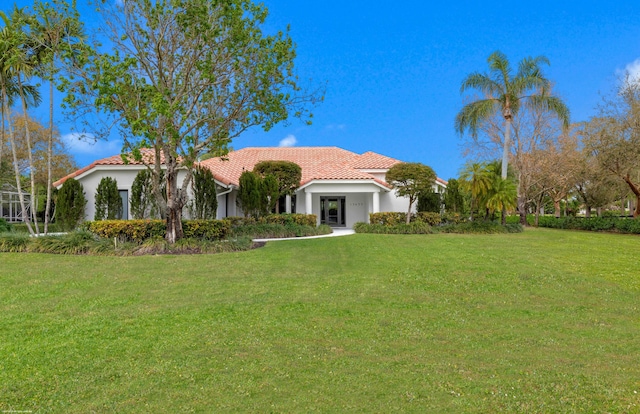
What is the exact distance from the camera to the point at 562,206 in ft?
195

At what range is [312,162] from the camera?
3050 centimetres

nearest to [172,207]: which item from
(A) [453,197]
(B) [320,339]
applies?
(B) [320,339]

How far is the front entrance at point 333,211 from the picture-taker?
2742 centimetres

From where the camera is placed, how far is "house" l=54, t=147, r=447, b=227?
842 inches

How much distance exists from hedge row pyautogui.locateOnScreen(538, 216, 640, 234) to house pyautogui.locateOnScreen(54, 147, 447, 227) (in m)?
11.6

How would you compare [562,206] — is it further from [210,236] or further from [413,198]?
[210,236]

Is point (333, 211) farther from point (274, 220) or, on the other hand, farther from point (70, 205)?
point (70, 205)

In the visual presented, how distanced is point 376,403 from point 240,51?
12.7m

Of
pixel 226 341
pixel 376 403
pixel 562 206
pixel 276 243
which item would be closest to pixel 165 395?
pixel 226 341

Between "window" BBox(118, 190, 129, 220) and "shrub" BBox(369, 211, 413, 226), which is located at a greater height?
"window" BBox(118, 190, 129, 220)

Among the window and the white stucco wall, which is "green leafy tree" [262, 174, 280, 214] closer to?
the white stucco wall

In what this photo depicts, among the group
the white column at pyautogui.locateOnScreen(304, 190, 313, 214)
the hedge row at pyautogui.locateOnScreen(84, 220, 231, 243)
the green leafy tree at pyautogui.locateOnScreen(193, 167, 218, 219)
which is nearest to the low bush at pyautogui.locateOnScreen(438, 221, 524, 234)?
the white column at pyautogui.locateOnScreen(304, 190, 313, 214)

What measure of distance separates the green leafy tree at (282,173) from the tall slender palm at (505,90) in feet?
40.0

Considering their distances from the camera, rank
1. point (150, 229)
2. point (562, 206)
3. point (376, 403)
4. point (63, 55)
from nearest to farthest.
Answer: point (376, 403) < point (63, 55) < point (150, 229) < point (562, 206)
